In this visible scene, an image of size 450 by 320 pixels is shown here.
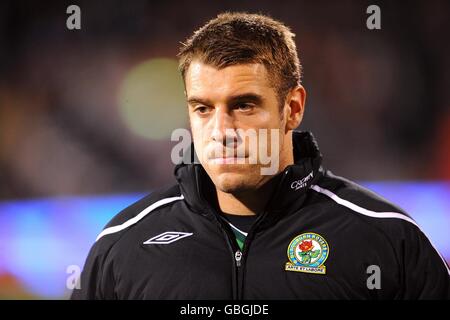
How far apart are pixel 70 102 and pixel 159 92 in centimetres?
61

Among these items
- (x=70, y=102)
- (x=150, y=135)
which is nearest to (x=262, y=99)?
(x=150, y=135)

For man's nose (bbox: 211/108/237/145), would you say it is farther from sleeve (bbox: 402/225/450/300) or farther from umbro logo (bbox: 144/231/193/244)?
sleeve (bbox: 402/225/450/300)

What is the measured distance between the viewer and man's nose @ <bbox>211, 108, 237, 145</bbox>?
1.92 m

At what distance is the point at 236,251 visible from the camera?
1.99m

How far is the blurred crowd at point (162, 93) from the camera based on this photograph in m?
3.98

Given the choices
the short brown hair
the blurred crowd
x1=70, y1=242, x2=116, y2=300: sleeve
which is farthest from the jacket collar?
the blurred crowd

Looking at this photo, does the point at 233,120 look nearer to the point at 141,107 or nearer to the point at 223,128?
the point at 223,128

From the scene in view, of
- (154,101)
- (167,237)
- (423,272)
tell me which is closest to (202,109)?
(167,237)

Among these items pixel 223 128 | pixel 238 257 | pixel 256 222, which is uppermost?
pixel 223 128

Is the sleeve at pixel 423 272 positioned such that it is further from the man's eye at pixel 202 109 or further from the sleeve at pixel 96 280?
the sleeve at pixel 96 280

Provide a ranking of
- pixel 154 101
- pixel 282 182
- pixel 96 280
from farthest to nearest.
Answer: pixel 154 101
pixel 96 280
pixel 282 182

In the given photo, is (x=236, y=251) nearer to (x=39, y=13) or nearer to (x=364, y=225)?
(x=364, y=225)

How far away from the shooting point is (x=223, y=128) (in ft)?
6.29

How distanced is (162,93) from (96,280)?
2277mm
